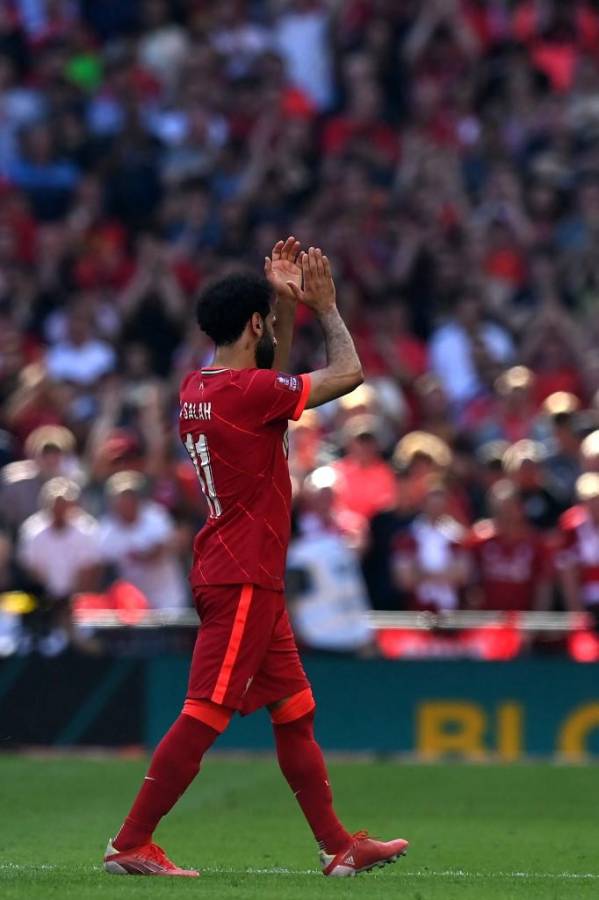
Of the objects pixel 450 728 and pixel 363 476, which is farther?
pixel 363 476

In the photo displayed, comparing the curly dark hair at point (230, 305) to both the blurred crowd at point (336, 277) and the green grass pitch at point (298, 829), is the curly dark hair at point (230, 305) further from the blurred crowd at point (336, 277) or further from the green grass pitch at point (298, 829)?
the blurred crowd at point (336, 277)

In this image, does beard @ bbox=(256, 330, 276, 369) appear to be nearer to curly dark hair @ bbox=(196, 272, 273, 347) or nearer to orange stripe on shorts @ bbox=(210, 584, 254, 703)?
curly dark hair @ bbox=(196, 272, 273, 347)

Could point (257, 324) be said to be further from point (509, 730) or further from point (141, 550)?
point (141, 550)

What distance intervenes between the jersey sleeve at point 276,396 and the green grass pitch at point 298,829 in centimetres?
171

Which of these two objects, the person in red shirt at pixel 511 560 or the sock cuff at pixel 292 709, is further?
the person in red shirt at pixel 511 560

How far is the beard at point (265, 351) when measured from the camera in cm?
743

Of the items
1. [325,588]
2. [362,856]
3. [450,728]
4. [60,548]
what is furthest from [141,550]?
[362,856]

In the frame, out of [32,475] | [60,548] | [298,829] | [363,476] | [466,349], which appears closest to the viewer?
[298,829]

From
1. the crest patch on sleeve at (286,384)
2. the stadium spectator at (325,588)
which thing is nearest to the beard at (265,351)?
the crest patch on sleeve at (286,384)

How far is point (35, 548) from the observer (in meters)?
14.2

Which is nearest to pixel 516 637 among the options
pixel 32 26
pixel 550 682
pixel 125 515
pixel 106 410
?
pixel 550 682

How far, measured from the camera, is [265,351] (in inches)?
294

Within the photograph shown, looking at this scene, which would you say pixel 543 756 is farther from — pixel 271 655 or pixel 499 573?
pixel 271 655

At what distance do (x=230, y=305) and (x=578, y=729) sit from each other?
718 cm
